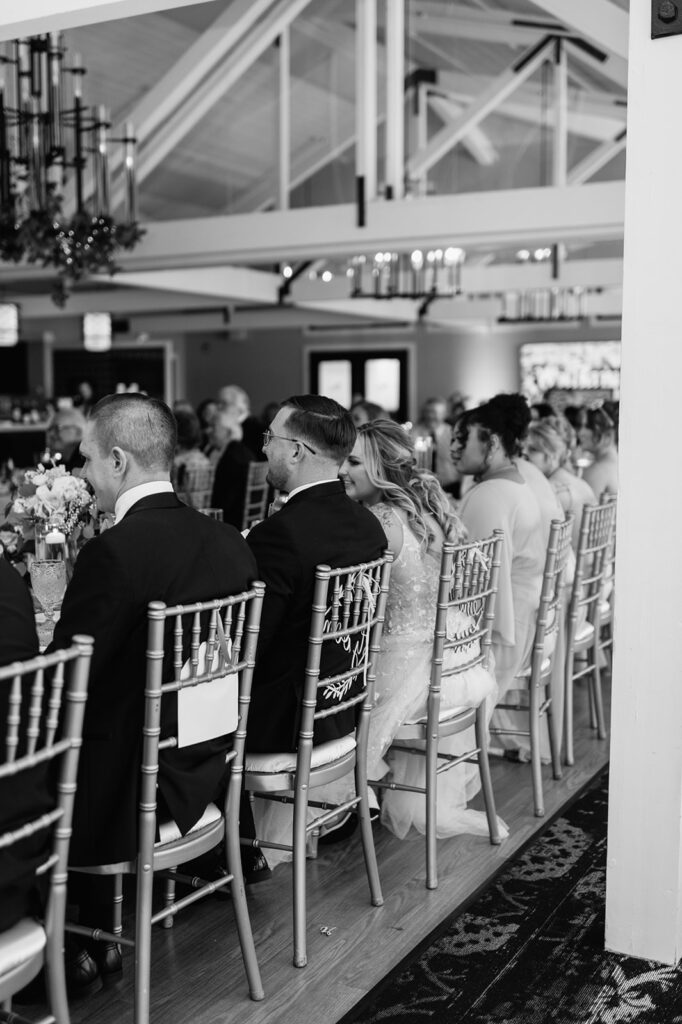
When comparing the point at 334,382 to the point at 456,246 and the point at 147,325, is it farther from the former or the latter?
the point at 456,246

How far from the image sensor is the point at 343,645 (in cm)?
290

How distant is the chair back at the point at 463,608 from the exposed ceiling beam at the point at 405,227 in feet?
14.2

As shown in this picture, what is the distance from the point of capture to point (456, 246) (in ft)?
25.8

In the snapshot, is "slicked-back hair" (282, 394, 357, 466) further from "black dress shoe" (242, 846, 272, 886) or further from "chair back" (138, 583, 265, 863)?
"black dress shoe" (242, 846, 272, 886)

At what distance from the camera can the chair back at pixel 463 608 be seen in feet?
10.6

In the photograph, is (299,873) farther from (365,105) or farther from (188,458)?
(365,105)

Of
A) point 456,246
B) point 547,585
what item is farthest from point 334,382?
point 547,585

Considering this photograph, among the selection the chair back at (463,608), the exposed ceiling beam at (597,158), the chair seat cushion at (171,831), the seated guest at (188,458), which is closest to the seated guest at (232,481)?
the seated guest at (188,458)

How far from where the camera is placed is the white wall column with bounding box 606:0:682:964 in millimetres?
2703

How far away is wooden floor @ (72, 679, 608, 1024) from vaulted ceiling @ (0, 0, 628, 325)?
384 centimetres

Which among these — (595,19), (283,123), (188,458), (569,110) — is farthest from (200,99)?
(569,110)

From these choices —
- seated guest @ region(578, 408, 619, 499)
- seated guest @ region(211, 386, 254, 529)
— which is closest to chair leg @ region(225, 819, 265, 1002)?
seated guest @ region(578, 408, 619, 499)

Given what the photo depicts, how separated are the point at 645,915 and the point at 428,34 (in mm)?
9060

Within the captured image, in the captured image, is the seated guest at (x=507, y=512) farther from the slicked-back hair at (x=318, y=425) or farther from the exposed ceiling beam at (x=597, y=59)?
the exposed ceiling beam at (x=597, y=59)
